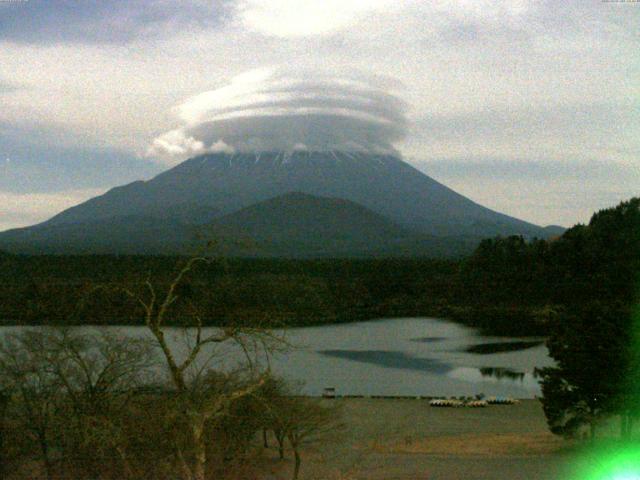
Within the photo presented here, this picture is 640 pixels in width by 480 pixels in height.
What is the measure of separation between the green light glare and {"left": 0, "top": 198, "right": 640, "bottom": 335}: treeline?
3193 cm

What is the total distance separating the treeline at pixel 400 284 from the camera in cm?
4922

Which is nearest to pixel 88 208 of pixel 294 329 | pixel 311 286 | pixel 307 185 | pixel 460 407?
pixel 307 185

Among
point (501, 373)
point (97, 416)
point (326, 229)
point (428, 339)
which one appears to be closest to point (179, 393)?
point (97, 416)

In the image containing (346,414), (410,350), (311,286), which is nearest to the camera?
(346,414)

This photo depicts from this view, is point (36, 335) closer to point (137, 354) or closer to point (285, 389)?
point (137, 354)

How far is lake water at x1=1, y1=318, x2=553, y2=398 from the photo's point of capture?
28.0 m

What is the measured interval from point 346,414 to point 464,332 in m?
26.8

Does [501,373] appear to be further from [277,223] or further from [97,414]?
[277,223]

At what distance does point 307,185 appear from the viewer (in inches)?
7844

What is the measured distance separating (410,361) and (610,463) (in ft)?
75.3

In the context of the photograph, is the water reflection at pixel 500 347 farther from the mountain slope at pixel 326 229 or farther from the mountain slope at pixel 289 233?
the mountain slope at pixel 326 229

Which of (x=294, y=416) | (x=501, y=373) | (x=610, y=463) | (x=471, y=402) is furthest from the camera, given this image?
(x=501, y=373)

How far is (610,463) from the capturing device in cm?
1237

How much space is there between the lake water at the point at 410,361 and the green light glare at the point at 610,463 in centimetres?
938
